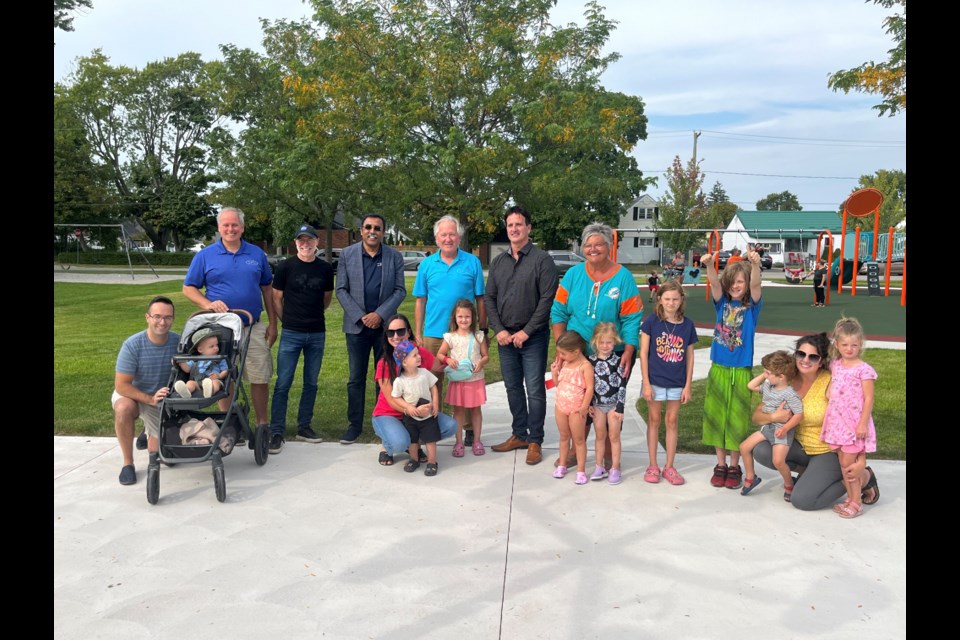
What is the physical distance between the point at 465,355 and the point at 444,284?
611 millimetres

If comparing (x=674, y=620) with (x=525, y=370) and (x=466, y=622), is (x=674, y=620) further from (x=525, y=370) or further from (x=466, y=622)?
(x=525, y=370)

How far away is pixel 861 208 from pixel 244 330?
748 inches

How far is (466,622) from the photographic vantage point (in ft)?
10.2

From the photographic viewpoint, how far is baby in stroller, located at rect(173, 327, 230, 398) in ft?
15.5

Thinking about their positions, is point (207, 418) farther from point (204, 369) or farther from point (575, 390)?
point (575, 390)

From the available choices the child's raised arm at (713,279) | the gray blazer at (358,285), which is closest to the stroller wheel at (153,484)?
the gray blazer at (358,285)

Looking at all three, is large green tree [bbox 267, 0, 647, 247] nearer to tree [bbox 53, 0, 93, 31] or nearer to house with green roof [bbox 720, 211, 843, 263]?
tree [bbox 53, 0, 93, 31]

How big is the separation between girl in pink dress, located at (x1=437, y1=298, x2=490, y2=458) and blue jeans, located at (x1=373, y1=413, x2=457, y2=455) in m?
0.23

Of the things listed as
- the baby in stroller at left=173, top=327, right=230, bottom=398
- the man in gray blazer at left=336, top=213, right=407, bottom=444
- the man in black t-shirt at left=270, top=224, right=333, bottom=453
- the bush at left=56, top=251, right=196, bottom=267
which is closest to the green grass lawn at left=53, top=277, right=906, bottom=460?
the man in gray blazer at left=336, top=213, right=407, bottom=444

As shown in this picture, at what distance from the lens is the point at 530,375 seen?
5461mm

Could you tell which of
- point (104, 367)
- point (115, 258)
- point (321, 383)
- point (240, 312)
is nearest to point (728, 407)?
point (240, 312)

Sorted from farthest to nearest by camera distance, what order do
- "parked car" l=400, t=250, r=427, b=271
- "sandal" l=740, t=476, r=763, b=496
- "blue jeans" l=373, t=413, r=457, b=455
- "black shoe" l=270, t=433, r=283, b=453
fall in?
1. "parked car" l=400, t=250, r=427, b=271
2. "black shoe" l=270, t=433, r=283, b=453
3. "blue jeans" l=373, t=413, r=457, b=455
4. "sandal" l=740, t=476, r=763, b=496

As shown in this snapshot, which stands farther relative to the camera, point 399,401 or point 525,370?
point 525,370
